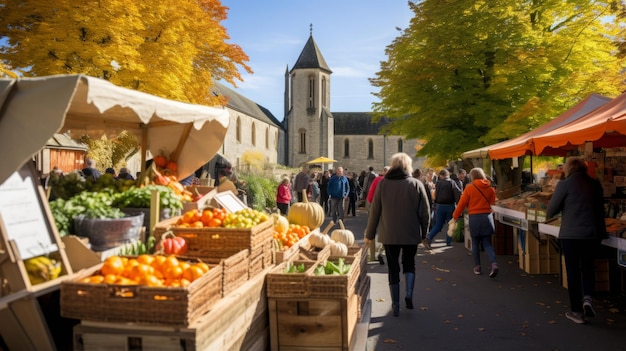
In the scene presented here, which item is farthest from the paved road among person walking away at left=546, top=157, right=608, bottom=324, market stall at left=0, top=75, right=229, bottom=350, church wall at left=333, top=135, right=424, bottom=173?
church wall at left=333, top=135, right=424, bottom=173

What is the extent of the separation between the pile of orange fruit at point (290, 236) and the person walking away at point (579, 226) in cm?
316

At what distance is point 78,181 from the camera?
5367 millimetres

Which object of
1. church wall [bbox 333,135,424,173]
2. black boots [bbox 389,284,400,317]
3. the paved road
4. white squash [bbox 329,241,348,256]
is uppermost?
church wall [bbox 333,135,424,173]

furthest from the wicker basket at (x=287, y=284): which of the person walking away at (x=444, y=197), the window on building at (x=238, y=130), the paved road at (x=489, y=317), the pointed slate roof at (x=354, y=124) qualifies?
the pointed slate roof at (x=354, y=124)

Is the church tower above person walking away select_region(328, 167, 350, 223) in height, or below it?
above

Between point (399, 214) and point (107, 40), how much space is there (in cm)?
1167

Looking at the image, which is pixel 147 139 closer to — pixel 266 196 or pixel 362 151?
pixel 266 196

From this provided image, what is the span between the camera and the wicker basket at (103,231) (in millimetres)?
4016

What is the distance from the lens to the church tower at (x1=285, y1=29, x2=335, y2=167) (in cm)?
6112

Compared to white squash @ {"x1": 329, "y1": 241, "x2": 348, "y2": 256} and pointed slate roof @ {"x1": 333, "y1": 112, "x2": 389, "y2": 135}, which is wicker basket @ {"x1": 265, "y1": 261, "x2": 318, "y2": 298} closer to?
white squash @ {"x1": 329, "y1": 241, "x2": 348, "y2": 256}

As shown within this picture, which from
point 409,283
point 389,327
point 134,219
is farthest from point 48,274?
point 409,283

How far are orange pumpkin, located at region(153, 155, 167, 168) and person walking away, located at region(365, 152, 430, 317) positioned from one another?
2.67m

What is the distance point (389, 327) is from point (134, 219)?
3.41 meters

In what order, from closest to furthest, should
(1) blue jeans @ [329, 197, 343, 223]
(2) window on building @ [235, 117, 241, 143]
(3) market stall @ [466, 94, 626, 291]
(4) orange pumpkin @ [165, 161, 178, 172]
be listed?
(4) orange pumpkin @ [165, 161, 178, 172]
(3) market stall @ [466, 94, 626, 291]
(1) blue jeans @ [329, 197, 343, 223]
(2) window on building @ [235, 117, 241, 143]
